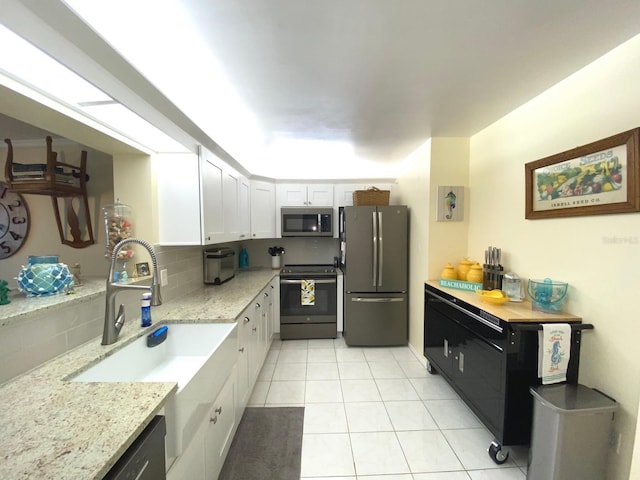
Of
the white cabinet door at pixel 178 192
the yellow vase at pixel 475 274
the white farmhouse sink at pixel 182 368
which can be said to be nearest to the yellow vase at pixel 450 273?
the yellow vase at pixel 475 274

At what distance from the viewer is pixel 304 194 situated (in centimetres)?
378

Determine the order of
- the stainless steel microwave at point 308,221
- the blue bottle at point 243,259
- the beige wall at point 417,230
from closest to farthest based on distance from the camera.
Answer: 1. the beige wall at point 417,230
2. the stainless steel microwave at point 308,221
3. the blue bottle at point 243,259

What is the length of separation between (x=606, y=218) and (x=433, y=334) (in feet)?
5.14

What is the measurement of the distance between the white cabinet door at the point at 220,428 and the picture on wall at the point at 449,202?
7.75 feet

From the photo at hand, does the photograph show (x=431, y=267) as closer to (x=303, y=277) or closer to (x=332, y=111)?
(x=303, y=277)

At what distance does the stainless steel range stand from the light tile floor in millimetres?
413

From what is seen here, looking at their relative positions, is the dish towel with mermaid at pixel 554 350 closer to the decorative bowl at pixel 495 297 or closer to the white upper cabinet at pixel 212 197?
the decorative bowl at pixel 495 297

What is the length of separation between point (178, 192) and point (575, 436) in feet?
9.21

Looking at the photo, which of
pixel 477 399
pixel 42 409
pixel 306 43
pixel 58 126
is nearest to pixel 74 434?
pixel 42 409

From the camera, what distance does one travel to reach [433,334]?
2.49 m

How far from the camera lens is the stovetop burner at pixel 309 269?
3513 mm

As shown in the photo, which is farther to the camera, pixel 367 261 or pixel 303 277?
pixel 303 277

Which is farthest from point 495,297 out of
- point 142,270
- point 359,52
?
point 142,270

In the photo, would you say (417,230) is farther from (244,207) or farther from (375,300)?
(244,207)
